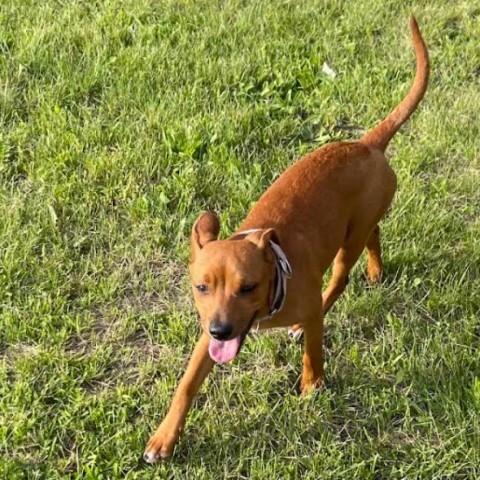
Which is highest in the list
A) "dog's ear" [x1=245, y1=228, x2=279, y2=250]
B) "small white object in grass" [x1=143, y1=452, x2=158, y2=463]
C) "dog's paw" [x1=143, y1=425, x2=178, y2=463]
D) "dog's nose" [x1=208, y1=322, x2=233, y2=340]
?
"dog's ear" [x1=245, y1=228, x2=279, y2=250]

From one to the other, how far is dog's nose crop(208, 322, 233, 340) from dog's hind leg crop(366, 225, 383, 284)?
4.46 feet

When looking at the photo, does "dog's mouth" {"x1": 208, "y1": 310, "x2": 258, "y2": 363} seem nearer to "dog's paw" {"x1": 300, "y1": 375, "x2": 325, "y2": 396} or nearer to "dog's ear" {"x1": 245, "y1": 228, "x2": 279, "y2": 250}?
"dog's ear" {"x1": 245, "y1": 228, "x2": 279, "y2": 250}

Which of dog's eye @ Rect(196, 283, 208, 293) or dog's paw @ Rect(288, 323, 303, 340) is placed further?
dog's paw @ Rect(288, 323, 303, 340)

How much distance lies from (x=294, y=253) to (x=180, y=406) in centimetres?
84

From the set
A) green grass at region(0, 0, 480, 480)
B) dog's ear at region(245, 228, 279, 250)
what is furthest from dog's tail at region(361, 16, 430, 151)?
dog's ear at region(245, 228, 279, 250)

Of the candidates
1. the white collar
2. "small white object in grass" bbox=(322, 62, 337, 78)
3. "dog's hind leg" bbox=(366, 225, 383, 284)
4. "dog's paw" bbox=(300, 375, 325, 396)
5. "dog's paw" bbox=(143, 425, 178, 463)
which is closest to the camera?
the white collar

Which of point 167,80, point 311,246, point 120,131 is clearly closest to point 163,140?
point 120,131

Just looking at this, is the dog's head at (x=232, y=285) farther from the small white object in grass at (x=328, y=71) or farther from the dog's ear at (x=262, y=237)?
the small white object in grass at (x=328, y=71)

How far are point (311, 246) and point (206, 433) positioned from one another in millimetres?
969

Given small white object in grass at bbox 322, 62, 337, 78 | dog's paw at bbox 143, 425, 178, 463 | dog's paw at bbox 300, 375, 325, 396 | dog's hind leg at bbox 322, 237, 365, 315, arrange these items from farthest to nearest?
1. small white object in grass at bbox 322, 62, 337, 78
2. dog's hind leg at bbox 322, 237, 365, 315
3. dog's paw at bbox 300, 375, 325, 396
4. dog's paw at bbox 143, 425, 178, 463

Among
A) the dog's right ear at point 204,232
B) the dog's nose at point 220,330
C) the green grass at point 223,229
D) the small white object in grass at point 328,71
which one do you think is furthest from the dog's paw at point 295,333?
the small white object in grass at point 328,71

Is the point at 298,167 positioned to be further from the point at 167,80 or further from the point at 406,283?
the point at 167,80

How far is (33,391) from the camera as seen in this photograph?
3.79 m

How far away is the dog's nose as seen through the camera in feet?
10.4
